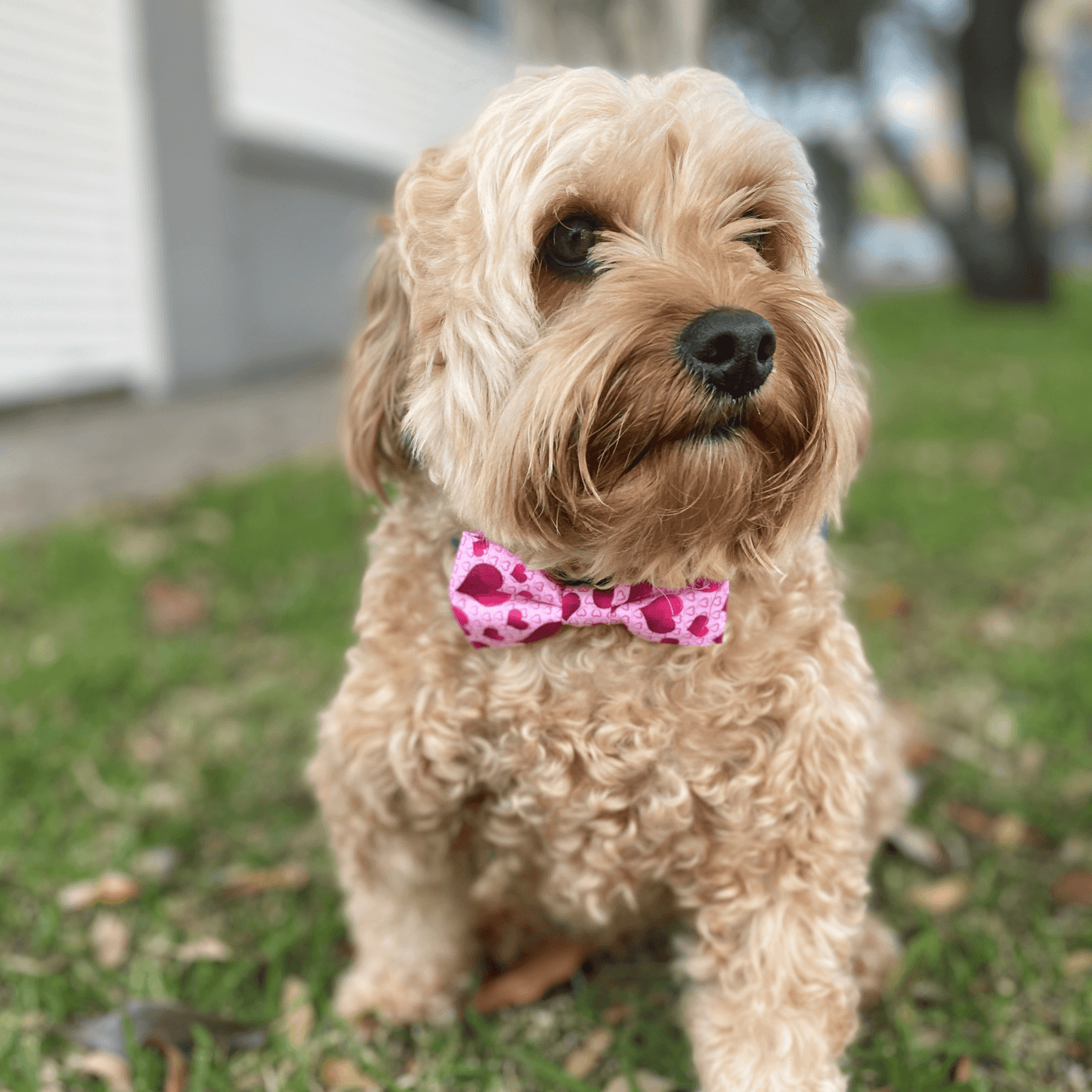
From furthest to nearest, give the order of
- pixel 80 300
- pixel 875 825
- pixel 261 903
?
pixel 80 300 → pixel 261 903 → pixel 875 825

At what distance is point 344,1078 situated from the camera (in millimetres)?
1819

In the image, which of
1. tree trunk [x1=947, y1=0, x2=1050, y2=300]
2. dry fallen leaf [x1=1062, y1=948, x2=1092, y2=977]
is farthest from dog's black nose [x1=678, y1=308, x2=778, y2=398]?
tree trunk [x1=947, y1=0, x2=1050, y2=300]

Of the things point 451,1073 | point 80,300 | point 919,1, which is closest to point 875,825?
point 451,1073

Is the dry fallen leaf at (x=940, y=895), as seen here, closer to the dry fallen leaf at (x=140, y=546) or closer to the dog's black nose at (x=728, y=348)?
the dog's black nose at (x=728, y=348)

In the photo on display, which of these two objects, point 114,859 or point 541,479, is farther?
point 114,859

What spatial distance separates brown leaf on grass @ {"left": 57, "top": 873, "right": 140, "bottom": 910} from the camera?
7.32ft

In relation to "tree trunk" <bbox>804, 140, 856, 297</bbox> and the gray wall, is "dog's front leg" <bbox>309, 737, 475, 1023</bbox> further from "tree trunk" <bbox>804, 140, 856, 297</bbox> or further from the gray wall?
"tree trunk" <bbox>804, 140, 856, 297</bbox>

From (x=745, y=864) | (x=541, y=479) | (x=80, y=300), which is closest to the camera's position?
(x=541, y=479)

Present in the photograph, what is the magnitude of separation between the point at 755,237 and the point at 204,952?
5.65ft

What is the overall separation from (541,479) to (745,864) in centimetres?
66

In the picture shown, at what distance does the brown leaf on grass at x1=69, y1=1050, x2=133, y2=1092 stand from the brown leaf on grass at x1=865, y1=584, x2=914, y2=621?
9.24 ft

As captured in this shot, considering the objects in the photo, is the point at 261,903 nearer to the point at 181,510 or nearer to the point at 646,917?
the point at 646,917

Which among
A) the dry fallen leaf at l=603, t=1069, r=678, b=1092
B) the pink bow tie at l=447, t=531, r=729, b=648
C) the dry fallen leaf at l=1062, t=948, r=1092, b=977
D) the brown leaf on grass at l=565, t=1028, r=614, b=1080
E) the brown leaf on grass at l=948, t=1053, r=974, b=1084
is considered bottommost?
the brown leaf on grass at l=565, t=1028, r=614, b=1080

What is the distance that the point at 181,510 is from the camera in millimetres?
4270
